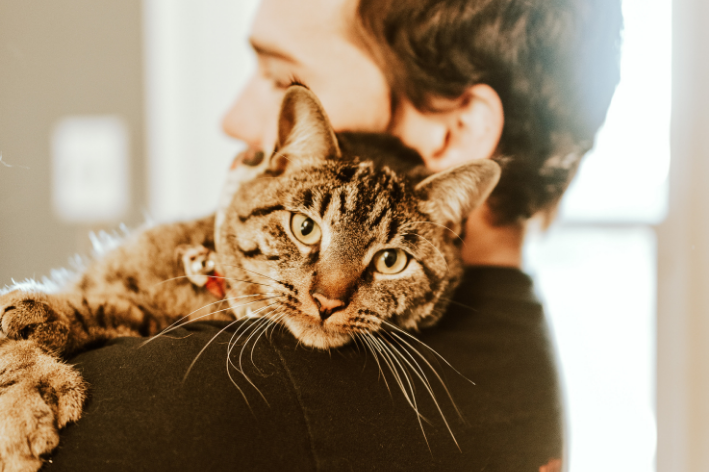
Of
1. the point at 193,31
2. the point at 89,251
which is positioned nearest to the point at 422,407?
the point at 89,251

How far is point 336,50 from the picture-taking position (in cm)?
87

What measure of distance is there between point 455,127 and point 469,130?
3 cm

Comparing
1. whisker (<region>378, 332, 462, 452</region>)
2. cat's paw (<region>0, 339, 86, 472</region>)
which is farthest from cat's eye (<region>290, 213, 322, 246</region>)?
cat's paw (<region>0, 339, 86, 472</region>)

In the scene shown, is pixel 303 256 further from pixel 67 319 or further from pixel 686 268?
pixel 686 268

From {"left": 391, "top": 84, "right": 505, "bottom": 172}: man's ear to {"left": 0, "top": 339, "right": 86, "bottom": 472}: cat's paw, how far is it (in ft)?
2.23

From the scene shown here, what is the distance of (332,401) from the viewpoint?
2.30 ft

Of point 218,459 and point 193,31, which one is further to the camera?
point 193,31

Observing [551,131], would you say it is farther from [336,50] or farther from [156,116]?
[156,116]

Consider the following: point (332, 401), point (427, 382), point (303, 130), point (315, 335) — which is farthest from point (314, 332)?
point (303, 130)

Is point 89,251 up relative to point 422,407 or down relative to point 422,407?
up

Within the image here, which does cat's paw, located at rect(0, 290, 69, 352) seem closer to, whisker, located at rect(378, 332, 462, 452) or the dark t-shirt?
the dark t-shirt

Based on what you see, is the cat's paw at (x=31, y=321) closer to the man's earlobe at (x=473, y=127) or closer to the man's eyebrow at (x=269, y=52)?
the man's eyebrow at (x=269, y=52)

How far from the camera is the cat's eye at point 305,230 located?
0.79 metres

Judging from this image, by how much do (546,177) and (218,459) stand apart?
0.76 meters
